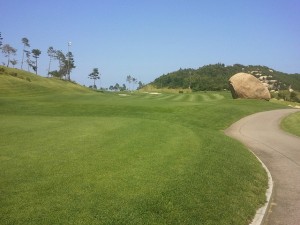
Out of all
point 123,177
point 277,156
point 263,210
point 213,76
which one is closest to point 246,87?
point 277,156

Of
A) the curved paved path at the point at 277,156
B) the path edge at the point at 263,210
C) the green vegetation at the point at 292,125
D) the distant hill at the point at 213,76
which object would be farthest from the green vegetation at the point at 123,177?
the distant hill at the point at 213,76

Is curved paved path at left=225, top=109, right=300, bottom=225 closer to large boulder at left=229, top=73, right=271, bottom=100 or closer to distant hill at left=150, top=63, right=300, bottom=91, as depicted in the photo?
large boulder at left=229, top=73, right=271, bottom=100

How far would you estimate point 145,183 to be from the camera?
9.20 meters

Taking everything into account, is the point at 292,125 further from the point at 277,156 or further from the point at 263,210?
the point at 263,210

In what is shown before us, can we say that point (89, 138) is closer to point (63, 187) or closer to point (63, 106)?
point (63, 187)

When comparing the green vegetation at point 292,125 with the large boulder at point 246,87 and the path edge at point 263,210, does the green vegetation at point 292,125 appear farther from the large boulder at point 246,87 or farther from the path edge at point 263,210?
the large boulder at point 246,87

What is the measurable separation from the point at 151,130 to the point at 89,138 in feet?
13.7

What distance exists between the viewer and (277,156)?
1653 cm

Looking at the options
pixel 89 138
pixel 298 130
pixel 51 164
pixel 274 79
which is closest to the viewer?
pixel 51 164

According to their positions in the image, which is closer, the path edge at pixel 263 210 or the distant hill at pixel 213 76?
the path edge at pixel 263 210

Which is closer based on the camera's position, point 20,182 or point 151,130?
point 20,182

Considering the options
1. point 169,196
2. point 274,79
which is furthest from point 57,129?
point 274,79

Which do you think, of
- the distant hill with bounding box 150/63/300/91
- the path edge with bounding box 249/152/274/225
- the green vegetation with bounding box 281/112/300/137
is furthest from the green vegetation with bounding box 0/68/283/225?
the distant hill with bounding box 150/63/300/91

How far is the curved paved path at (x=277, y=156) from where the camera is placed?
9453 millimetres
